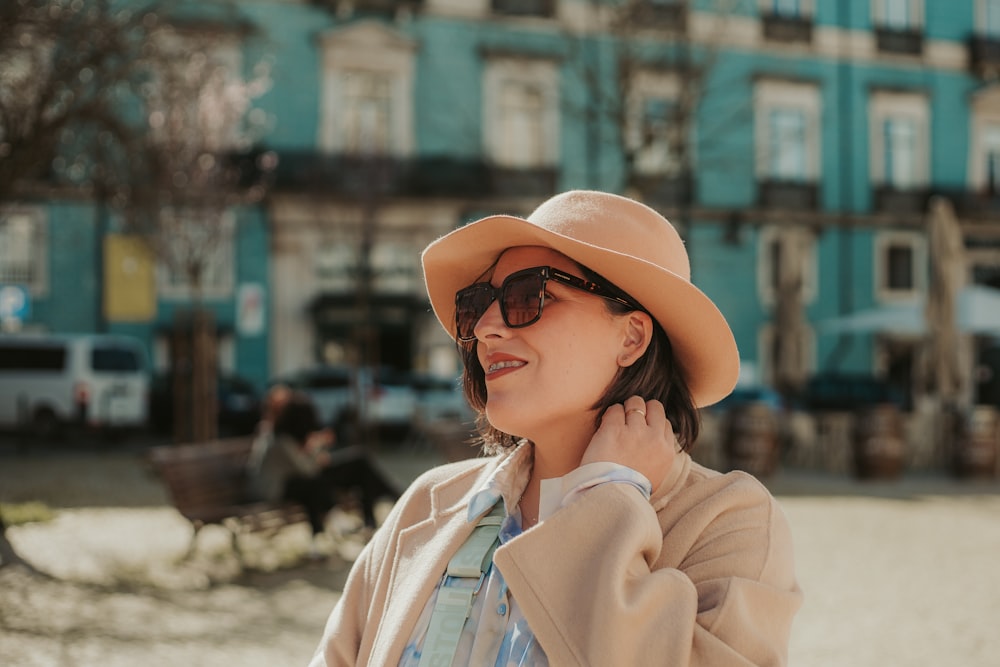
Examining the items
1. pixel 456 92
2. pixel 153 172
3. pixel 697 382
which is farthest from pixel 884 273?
pixel 697 382

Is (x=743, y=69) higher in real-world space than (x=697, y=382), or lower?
higher

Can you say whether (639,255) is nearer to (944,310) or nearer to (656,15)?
(944,310)

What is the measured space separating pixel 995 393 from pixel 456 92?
15842mm

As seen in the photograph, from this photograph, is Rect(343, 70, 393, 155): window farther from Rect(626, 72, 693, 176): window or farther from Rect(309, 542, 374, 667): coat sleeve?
Rect(309, 542, 374, 667): coat sleeve

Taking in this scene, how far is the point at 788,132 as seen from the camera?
1192 inches

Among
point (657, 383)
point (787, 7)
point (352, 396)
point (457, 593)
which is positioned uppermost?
point (787, 7)

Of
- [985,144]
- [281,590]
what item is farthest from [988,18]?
[281,590]

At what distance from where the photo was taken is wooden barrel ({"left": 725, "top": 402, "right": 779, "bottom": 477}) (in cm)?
1458

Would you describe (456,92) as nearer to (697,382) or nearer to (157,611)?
(157,611)

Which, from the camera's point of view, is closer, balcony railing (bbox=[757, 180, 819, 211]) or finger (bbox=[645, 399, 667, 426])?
finger (bbox=[645, 399, 667, 426])

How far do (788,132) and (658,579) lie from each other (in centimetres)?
3029

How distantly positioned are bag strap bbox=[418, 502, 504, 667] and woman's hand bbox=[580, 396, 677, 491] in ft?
0.83

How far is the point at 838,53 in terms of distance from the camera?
3066 cm

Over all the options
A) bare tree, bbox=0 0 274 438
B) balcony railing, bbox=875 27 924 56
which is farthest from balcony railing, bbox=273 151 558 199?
balcony railing, bbox=875 27 924 56
